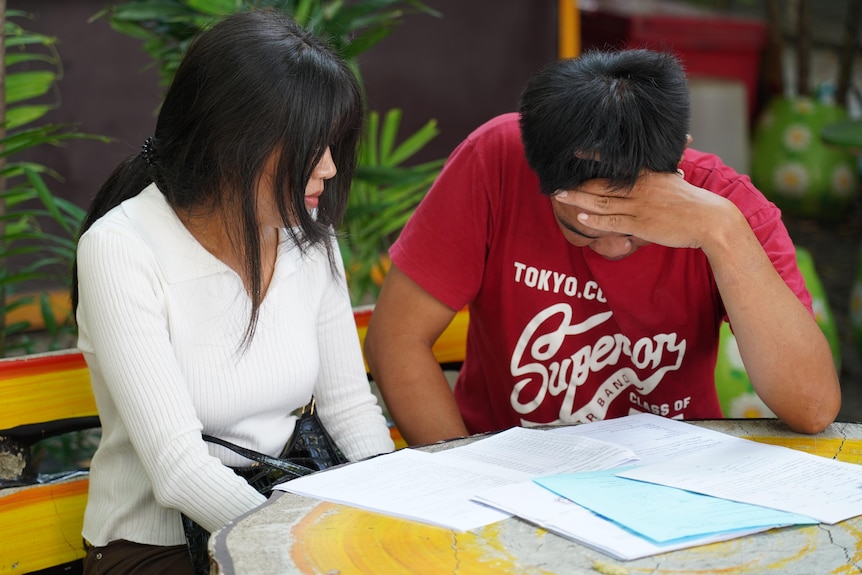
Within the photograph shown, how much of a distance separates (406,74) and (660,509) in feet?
11.6

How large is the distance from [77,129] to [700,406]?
110 inches

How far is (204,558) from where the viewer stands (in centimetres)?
150

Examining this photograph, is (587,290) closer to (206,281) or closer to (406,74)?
(206,281)

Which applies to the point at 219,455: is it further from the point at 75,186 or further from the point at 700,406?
the point at 75,186

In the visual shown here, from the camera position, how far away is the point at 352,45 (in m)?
2.56

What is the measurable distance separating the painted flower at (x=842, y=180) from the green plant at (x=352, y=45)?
4.41 meters

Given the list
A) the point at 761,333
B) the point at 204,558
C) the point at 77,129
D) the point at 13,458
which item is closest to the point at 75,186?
the point at 77,129

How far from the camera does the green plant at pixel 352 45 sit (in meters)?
2.43

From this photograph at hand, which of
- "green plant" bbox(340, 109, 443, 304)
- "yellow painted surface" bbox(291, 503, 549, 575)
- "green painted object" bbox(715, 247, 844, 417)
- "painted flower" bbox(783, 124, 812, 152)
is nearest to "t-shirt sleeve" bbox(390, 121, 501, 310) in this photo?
"yellow painted surface" bbox(291, 503, 549, 575)

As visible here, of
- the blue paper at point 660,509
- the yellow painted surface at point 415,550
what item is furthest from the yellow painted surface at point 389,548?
the blue paper at point 660,509

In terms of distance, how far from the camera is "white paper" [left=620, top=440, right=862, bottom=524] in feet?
4.24

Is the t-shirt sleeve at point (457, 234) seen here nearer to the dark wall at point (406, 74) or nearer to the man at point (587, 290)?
the man at point (587, 290)

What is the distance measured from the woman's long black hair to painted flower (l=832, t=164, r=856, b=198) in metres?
5.47

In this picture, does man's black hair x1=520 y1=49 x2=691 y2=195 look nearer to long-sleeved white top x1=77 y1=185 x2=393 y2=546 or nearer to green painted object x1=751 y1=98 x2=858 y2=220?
long-sleeved white top x1=77 y1=185 x2=393 y2=546
